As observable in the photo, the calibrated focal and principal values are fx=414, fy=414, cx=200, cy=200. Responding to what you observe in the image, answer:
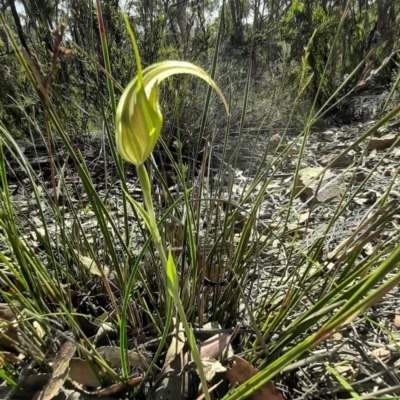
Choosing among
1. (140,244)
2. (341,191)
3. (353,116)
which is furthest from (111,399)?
(353,116)

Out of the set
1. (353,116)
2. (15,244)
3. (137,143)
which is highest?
(137,143)

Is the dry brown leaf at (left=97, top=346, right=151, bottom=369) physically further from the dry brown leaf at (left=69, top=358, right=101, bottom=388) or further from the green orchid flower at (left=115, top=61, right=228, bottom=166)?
the green orchid flower at (left=115, top=61, right=228, bottom=166)

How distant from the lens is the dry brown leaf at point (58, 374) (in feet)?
1.76

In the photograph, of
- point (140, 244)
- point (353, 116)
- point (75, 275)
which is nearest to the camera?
point (75, 275)

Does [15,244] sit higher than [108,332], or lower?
higher

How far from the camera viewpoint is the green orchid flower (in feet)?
1.03

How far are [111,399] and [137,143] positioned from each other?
42 cm

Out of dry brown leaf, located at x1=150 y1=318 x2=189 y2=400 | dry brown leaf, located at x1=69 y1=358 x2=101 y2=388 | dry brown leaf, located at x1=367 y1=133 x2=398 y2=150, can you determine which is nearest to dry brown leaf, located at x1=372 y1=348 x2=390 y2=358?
dry brown leaf, located at x1=150 y1=318 x2=189 y2=400

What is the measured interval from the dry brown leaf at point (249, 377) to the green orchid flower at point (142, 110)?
344mm

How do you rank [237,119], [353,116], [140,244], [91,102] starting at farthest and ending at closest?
[353,116] < [237,119] < [91,102] < [140,244]

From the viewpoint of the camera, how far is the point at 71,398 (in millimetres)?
577

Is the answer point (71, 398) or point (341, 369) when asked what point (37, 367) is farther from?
point (341, 369)

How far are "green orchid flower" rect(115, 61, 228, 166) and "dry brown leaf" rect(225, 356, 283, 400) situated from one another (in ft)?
1.13

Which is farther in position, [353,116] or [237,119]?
[353,116]
